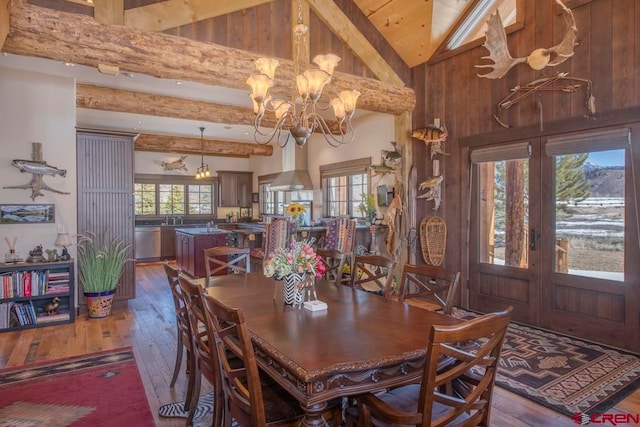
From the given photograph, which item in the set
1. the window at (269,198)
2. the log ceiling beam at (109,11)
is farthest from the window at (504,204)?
the window at (269,198)

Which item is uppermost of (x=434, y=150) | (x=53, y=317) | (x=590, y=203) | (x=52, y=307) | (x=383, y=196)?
(x=434, y=150)

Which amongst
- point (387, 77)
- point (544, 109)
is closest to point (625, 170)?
point (544, 109)

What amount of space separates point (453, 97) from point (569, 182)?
1.85 meters

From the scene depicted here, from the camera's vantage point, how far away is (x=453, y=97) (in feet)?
16.8

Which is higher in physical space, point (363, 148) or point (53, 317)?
point (363, 148)

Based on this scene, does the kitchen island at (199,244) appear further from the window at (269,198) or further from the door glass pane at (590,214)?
the door glass pane at (590,214)

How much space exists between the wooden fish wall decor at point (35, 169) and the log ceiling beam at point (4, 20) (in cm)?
158

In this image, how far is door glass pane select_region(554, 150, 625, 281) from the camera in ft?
12.1

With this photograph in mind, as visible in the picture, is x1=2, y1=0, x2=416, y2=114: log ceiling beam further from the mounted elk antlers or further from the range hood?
the range hood

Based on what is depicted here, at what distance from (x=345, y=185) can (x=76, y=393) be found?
5826mm

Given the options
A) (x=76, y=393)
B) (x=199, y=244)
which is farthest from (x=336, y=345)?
(x=199, y=244)

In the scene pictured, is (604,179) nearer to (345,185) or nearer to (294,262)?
(294,262)

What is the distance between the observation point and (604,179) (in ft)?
12.3

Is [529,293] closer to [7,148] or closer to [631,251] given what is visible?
[631,251]
